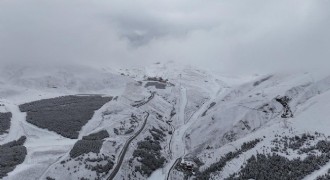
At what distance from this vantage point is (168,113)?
176 m

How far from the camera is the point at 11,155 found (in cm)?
10269

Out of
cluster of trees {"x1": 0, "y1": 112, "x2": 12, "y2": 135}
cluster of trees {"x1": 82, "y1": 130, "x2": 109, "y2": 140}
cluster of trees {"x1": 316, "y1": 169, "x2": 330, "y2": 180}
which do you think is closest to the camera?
cluster of trees {"x1": 316, "y1": 169, "x2": 330, "y2": 180}

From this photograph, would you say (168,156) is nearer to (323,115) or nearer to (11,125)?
(323,115)

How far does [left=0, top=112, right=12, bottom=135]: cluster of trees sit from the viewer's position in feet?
419

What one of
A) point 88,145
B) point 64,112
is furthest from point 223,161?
point 64,112

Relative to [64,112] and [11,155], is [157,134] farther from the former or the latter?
[11,155]

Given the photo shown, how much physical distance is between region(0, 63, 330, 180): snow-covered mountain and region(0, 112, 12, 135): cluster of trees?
316 mm

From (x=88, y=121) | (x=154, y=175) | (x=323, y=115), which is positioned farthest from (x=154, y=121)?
Answer: (x=323, y=115)

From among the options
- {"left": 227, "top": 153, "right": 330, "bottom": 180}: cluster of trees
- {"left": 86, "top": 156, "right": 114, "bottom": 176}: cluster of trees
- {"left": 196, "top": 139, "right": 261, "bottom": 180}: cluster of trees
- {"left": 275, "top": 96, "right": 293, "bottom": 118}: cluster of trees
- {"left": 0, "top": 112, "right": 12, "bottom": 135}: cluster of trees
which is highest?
{"left": 275, "top": 96, "right": 293, "bottom": 118}: cluster of trees

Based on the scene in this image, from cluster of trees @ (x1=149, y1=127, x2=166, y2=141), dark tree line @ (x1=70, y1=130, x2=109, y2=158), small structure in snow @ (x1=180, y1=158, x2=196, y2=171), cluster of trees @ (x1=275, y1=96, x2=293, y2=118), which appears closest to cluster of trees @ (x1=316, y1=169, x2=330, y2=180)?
small structure in snow @ (x1=180, y1=158, x2=196, y2=171)

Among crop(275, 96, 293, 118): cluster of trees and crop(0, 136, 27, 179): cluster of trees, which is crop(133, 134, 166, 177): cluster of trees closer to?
crop(0, 136, 27, 179): cluster of trees

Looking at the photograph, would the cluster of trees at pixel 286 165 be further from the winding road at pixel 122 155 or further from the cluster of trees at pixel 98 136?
the cluster of trees at pixel 98 136

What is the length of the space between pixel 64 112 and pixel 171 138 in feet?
134

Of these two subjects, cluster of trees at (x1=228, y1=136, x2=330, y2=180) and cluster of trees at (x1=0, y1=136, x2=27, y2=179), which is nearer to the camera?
cluster of trees at (x1=228, y1=136, x2=330, y2=180)
